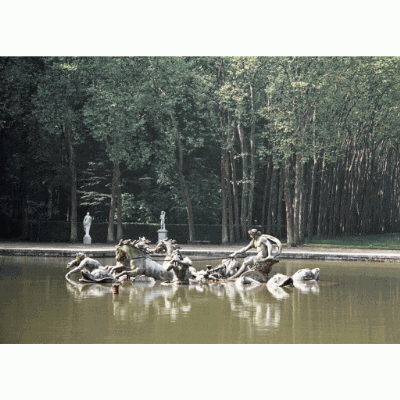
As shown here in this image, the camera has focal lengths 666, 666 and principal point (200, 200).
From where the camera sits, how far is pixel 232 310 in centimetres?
1129

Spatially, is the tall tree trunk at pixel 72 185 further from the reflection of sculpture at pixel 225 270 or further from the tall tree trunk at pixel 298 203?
the reflection of sculpture at pixel 225 270

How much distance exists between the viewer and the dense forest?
33.7m

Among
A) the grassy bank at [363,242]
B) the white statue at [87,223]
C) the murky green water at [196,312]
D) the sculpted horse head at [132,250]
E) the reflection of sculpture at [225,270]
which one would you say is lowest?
the murky green water at [196,312]

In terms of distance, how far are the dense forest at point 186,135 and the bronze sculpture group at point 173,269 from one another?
1618 cm

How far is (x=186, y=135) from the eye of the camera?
126ft

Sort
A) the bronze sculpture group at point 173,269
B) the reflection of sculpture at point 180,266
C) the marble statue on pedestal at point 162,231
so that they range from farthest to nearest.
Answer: the marble statue on pedestal at point 162,231 → the bronze sculpture group at point 173,269 → the reflection of sculpture at point 180,266

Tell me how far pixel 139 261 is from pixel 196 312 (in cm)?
514

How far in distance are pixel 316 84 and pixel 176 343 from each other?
84.1ft

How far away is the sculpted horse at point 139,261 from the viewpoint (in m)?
15.8

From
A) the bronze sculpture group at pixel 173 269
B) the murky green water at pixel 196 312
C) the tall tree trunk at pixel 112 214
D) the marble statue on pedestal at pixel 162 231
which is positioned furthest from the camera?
the marble statue on pedestal at pixel 162 231

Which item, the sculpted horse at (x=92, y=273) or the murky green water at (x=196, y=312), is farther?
the sculpted horse at (x=92, y=273)

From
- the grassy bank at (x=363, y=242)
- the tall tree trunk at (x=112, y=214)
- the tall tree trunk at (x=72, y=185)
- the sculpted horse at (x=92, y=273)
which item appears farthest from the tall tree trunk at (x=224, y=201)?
the sculpted horse at (x=92, y=273)

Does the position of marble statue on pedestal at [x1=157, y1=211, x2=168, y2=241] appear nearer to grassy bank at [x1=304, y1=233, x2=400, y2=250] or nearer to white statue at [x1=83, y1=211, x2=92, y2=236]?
white statue at [x1=83, y1=211, x2=92, y2=236]

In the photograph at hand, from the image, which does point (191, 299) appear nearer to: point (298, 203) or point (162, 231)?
point (298, 203)
